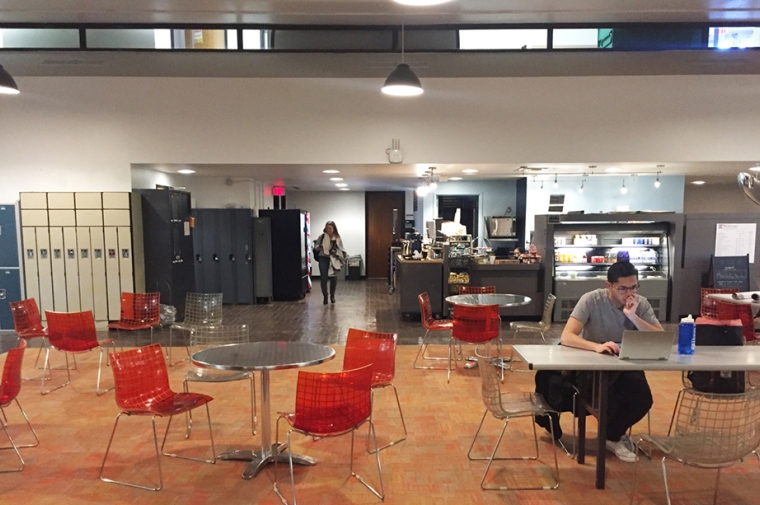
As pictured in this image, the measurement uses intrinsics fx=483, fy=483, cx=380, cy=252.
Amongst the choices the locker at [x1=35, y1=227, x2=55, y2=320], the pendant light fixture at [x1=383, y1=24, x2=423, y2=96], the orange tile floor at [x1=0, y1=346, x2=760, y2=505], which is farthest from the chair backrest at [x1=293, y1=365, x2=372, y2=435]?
the locker at [x1=35, y1=227, x2=55, y2=320]

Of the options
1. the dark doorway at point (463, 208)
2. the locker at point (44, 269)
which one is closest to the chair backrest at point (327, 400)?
the locker at point (44, 269)

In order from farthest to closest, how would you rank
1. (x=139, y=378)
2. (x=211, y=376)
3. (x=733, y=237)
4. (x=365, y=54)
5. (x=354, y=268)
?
(x=354, y=268) < (x=733, y=237) < (x=365, y=54) < (x=211, y=376) < (x=139, y=378)

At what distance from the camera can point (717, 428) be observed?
98.3 inches

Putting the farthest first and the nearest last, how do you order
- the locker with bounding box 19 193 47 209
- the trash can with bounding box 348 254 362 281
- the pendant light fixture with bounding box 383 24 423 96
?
the trash can with bounding box 348 254 362 281
the locker with bounding box 19 193 47 209
the pendant light fixture with bounding box 383 24 423 96

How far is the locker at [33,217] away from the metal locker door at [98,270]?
68 centimetres

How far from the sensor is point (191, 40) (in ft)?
20.5

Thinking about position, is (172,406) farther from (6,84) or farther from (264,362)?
(6,84)

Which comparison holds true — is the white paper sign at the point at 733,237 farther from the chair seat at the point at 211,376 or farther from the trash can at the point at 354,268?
the trash can at the point at 354,268

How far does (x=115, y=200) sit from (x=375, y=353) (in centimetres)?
530

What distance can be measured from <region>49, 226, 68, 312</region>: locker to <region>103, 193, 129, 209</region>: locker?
31.6 inches

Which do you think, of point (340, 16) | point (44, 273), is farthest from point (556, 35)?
point (44, 273)

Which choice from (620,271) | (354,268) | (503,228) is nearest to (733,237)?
(503,228)

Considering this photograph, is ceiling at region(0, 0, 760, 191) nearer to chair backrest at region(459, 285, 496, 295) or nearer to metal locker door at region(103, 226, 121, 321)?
metal locker door at region(103, 226, 121, 321)

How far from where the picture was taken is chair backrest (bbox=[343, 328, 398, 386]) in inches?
153
